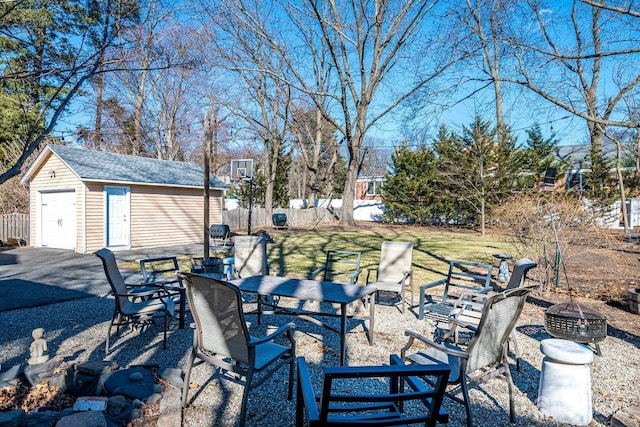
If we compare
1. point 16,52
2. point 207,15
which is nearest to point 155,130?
point 207,15

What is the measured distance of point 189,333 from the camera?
465 cm

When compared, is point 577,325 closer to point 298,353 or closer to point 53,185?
point 298,353

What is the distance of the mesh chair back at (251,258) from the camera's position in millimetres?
6004

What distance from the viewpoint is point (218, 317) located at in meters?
2.78

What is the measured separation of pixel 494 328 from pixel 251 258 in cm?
396

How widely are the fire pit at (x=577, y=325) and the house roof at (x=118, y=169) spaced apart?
511 inches

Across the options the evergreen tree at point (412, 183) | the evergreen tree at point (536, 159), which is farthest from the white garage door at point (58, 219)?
the evergreen tree at point (536, 159)

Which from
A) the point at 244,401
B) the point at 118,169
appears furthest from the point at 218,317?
the point at 118,169

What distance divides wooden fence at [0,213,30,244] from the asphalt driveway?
116 cm

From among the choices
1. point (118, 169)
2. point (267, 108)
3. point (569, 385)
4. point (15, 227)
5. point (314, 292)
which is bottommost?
point (569, 385)

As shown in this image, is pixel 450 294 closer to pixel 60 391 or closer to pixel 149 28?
pixel 60 391

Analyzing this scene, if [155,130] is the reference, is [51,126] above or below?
below

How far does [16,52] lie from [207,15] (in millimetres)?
8805

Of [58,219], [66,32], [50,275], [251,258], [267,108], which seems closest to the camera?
[66,32]
